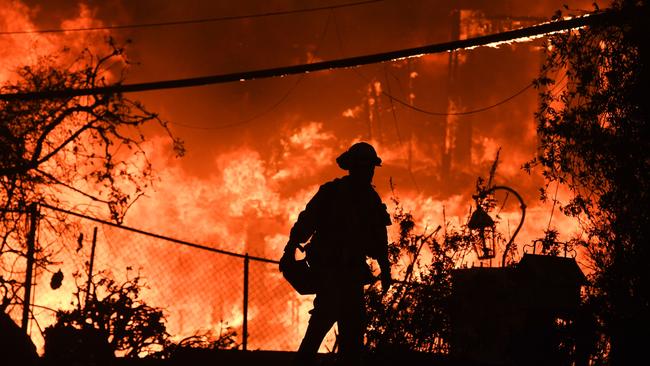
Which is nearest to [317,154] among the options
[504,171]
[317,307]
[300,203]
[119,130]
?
[300,203]

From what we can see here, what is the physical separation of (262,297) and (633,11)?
58.2 metres

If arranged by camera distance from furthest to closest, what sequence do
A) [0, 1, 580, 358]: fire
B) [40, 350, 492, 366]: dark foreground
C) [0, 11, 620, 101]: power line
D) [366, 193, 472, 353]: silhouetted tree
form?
[0, 1, 580, 358]: fire, [366, 193, 472, 353]: silhouetted tree, [40, 350, 492, 366]: dark foreground, [0, 11, 620, 101]: power line

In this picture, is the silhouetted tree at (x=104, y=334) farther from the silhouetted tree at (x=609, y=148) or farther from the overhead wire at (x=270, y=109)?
the overhead wire at (x=270, y=109)

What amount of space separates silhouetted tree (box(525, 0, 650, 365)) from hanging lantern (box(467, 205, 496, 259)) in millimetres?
1333

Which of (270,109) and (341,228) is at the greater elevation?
(270,109)

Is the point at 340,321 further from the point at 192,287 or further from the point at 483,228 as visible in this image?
the point at 192,287

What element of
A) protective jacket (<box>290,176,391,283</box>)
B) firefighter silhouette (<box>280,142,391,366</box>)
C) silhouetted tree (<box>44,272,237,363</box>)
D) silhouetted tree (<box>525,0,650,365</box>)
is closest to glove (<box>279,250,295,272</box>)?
firefighter silhouette (<box>280,142,391,366</box>)

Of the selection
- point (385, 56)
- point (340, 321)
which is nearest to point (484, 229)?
point (385, 56)

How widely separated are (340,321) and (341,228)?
76 centimetres

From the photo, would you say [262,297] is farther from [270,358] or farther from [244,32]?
[270,358]

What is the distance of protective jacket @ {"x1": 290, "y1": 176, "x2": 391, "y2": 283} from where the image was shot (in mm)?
5555

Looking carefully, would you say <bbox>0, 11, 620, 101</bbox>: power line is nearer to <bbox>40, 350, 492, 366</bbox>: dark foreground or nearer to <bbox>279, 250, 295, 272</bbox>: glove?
<bbox>279, 250, 295, 272</bbox>: glove

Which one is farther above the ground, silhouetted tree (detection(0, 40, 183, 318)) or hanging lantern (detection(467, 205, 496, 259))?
silhouetted tree (detection(0, 40, 183, 318))

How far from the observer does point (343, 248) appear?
557 centimetres
